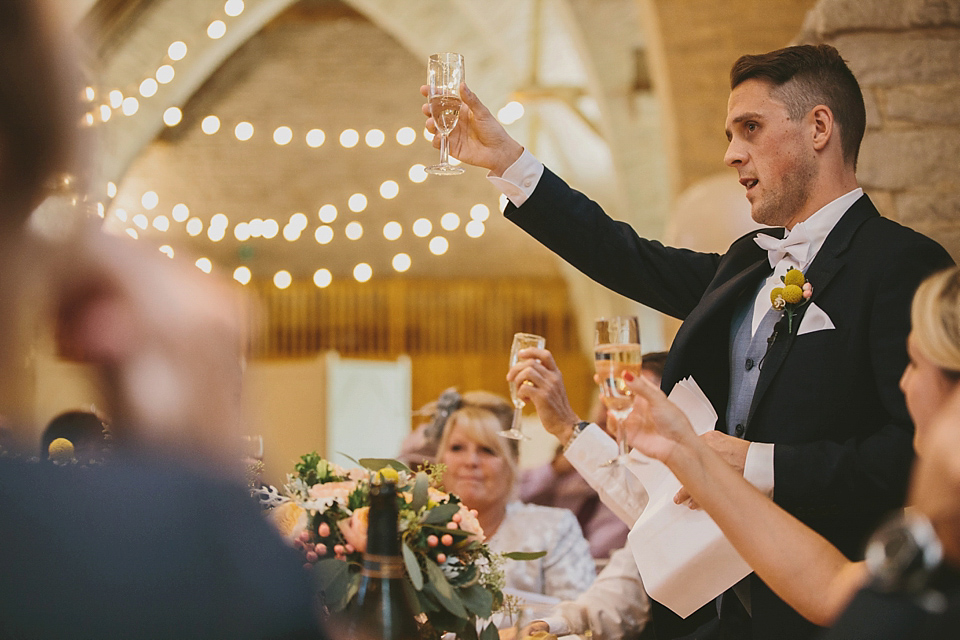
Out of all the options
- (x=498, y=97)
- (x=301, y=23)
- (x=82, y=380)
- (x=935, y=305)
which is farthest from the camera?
(x=301, y=23)

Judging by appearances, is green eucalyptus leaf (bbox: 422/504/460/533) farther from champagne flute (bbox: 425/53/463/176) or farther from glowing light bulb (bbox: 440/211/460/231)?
glowing light bulb (bbox: 440/211/460/231)

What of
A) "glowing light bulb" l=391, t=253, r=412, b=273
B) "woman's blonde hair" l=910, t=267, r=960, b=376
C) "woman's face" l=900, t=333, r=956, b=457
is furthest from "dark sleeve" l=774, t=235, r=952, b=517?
"glowing light bulb" l=391, t=253, r=412, b=273

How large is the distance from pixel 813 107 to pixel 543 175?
56 cm

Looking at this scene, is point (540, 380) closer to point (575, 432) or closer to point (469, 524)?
point (575, 432)

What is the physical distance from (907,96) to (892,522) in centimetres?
245

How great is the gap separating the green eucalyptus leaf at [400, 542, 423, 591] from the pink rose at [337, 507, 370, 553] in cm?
7

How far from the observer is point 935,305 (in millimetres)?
1104

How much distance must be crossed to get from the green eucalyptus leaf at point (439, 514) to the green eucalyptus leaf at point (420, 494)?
0.02 m

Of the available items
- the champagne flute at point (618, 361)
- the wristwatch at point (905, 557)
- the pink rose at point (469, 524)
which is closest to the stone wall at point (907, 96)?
the champagne flute at point (618, 361)

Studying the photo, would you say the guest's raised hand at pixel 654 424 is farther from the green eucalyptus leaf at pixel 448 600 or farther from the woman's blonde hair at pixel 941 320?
the green eucalyptus leaf at pixel 448 600

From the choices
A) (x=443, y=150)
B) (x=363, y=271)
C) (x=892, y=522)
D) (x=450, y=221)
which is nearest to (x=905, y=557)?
(x=892, y=522)

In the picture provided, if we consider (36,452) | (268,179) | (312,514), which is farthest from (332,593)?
(268,179)

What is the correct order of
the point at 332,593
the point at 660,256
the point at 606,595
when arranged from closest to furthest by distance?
the point at 332,593 → the point at 660,256 → the point at 606,595

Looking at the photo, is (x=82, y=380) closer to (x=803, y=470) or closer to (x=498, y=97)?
(x=803, y=470)
